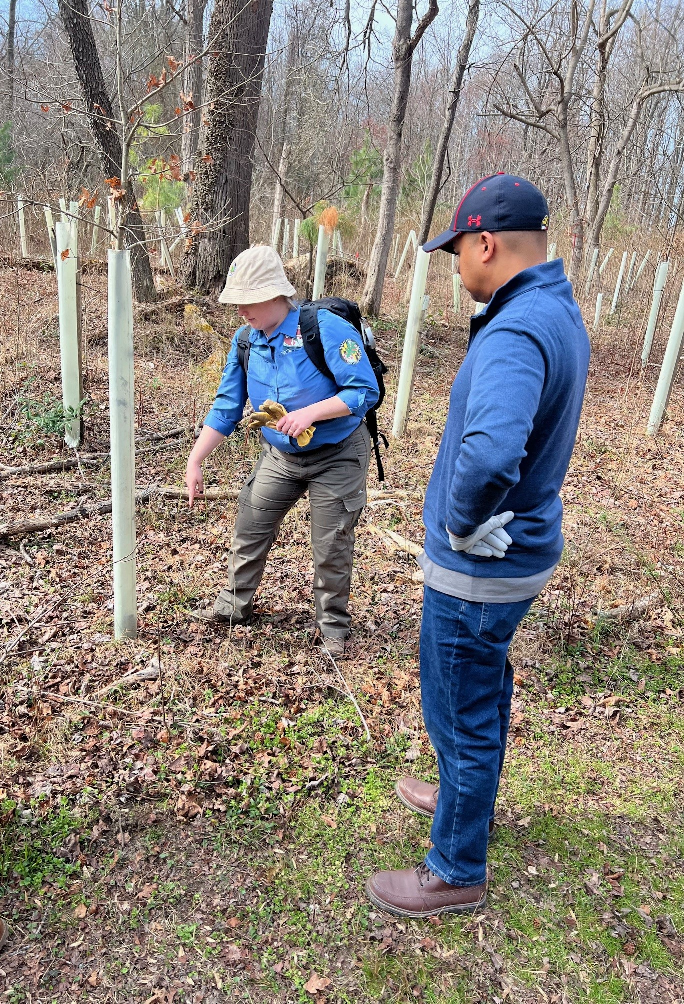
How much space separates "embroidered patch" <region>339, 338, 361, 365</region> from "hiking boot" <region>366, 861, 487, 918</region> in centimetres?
201

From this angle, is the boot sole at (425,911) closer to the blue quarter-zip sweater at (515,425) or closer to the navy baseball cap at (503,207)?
the blue quarter-zip sweater at (515,425)

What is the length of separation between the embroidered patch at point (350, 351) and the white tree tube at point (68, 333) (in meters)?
3.08

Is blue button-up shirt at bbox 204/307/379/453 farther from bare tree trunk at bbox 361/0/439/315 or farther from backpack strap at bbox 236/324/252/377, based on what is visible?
bare tree trunk at bbox 361/0/439/315

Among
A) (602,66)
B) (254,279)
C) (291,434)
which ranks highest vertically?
(602,66)

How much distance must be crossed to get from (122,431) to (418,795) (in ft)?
6.51

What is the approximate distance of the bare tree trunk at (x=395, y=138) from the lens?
982 cm

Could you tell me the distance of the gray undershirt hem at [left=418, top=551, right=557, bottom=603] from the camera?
1876 mm

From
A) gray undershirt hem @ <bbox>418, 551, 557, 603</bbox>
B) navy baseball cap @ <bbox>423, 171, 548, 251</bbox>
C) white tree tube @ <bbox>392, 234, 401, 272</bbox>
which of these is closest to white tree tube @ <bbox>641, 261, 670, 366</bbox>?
navy baseball cap @ <bbox>423, 171, 548, 251</bbox>

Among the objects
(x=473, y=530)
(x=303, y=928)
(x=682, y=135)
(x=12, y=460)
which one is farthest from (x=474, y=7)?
(x=682, y=135)

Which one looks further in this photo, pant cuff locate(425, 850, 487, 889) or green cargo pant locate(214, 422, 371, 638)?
green cargo pant locate(214, 422, 371, 638)

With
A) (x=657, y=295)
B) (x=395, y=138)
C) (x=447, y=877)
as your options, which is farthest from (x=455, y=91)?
(x=447, y=877)

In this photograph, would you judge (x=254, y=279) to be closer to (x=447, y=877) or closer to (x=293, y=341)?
(x=293, y=341)

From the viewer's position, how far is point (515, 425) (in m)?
1.59

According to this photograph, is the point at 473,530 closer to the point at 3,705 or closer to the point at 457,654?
the point at 457,654
